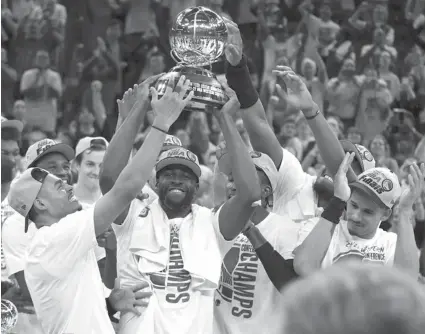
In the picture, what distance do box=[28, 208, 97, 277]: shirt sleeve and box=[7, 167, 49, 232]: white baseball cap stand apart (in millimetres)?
293

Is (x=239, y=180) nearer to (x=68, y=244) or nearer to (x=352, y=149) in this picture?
(x=68, y=244)

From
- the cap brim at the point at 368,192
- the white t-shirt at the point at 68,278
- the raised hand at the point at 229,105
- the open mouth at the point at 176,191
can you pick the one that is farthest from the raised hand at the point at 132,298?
the cap brim at the point at 368,192

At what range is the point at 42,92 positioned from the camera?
12688 millimetres

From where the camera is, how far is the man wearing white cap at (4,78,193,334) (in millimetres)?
4051

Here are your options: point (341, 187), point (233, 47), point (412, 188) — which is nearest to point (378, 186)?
point (412, 188)

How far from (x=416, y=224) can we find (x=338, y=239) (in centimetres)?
512

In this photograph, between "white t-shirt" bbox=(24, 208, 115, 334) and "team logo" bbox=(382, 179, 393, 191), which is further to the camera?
"team logo" bbox=(382, 179, 393, 191)

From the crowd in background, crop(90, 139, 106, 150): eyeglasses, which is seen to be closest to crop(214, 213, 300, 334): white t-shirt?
crop(90, 139, 106, 150): eyeglasses

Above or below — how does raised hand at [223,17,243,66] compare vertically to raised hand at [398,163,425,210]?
above

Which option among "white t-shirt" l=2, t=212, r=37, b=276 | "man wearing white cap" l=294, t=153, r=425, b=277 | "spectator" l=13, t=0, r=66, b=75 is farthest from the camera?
"spectator" l=13, t=0, r=66, b=75

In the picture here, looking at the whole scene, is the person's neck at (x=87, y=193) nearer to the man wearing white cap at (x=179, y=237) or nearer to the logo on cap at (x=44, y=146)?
the logo on cap at (x=44, y=146)

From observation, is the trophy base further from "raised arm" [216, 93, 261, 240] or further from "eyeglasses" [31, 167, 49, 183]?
"eyeglasses" [31, 167, 49, 183]

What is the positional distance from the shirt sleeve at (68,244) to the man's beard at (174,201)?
46cm

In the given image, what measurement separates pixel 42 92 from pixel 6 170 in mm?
5535
